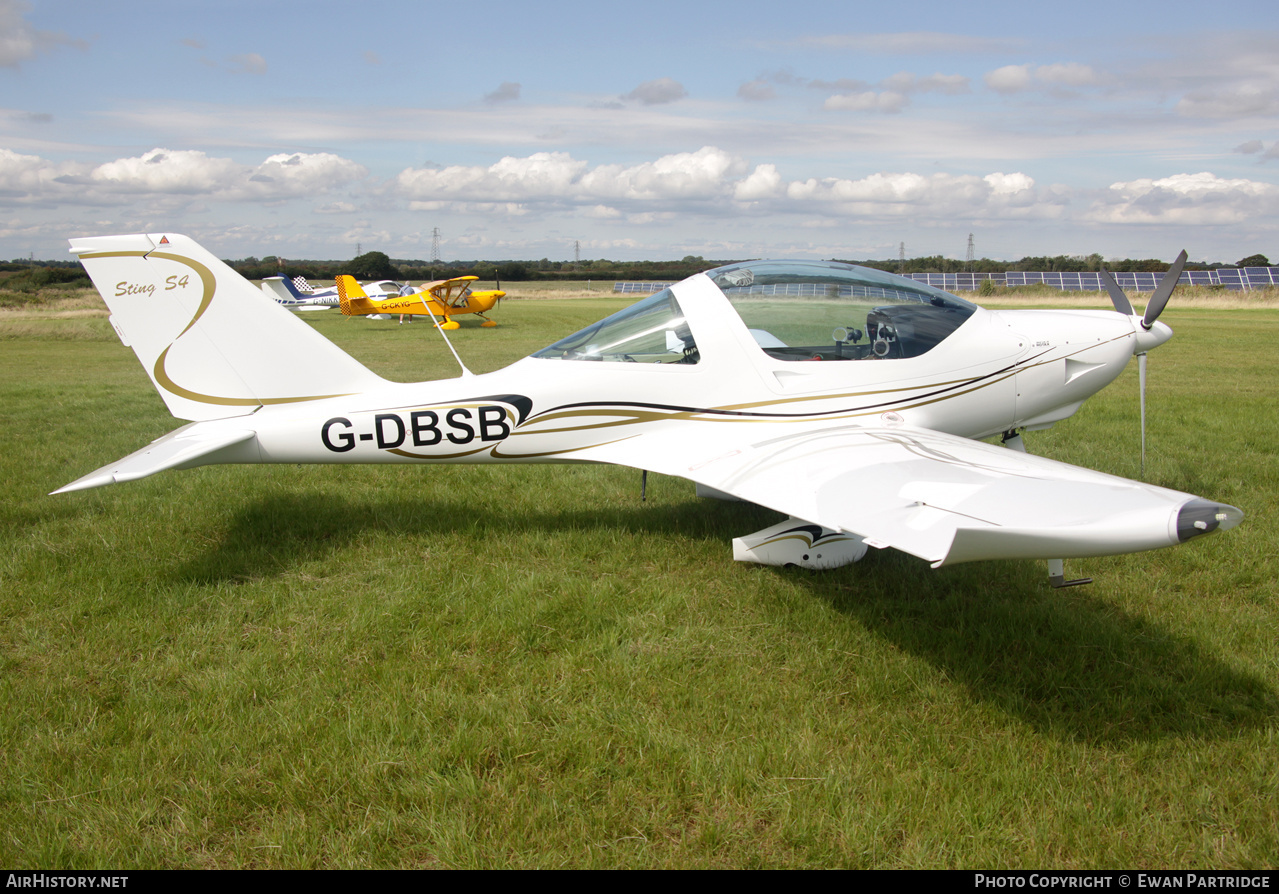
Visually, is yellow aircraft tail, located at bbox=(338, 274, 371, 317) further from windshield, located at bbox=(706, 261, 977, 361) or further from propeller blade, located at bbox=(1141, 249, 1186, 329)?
propeller blade, located at bbox=(1141, 249, 1186, 329)

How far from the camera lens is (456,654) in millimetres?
4105

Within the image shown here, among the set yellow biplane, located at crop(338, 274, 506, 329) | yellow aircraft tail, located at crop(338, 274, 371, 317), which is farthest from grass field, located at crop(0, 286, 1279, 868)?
yellow aircraft tail, located at crop(338, 274, 371, 317)

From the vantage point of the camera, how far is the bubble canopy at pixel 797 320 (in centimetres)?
556

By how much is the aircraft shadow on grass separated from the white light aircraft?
60 centimetres

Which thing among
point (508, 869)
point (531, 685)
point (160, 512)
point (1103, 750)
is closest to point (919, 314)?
point (1103, 750)

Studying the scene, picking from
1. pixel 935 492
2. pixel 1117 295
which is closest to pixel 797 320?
pixel 935 492

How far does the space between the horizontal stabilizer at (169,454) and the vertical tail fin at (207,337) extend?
247mm

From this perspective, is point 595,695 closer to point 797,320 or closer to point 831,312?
point 797,320

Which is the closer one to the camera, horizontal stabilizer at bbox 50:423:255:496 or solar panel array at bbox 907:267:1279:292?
horizontal stabilizer at bbox 50:423:255:496

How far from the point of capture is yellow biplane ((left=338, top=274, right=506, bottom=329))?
3200 cm

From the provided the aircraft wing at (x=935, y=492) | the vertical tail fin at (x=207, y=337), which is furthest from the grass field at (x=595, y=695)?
the vertical tail fin at (x=207, y=337)

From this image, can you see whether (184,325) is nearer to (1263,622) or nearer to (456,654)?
(456,654)

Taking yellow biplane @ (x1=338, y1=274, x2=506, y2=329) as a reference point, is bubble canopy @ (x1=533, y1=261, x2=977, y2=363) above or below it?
below

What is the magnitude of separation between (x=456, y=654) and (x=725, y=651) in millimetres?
1491
